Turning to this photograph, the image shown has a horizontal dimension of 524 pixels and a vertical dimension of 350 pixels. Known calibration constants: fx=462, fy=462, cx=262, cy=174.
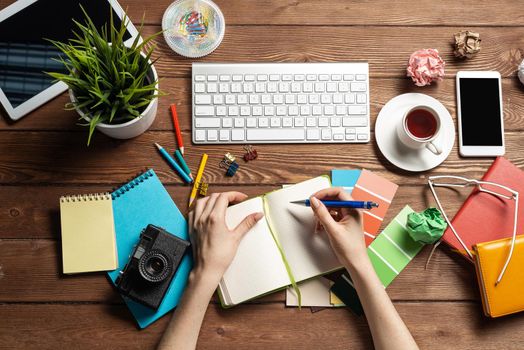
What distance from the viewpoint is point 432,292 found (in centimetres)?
103

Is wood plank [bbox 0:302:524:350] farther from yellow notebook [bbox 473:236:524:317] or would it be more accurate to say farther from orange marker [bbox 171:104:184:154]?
orange marker [bbox 171:104:184:154]

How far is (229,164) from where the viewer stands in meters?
1.06

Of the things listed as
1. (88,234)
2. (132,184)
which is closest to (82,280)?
(88,234)

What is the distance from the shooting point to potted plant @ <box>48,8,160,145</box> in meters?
0.87

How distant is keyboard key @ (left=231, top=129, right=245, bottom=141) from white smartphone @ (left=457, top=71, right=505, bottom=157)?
50cm

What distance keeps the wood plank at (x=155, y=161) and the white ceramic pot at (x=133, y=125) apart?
0.04m

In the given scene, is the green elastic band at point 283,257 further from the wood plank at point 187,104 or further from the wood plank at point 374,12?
the wood plank at point 374,12

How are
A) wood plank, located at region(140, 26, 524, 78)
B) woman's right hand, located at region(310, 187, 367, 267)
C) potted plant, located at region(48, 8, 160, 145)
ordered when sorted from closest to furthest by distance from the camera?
potted plant, located at region(48, 8, 160, 145) < woman's right hand, located at region(310, 187, 367, 267) < wood plank, located at region(140, 26, 524, 78)

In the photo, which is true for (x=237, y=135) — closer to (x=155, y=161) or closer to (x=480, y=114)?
(x=155, y=161)

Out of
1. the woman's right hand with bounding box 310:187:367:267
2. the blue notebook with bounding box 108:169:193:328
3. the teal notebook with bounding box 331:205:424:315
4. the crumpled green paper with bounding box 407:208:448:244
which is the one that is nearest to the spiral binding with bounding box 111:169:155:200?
the blue notebook with bounding box 108:169:193:328

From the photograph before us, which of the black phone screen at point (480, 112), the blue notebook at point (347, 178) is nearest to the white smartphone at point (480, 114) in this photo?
the black phone screen at point (480, 112)

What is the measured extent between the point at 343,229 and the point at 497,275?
344mm

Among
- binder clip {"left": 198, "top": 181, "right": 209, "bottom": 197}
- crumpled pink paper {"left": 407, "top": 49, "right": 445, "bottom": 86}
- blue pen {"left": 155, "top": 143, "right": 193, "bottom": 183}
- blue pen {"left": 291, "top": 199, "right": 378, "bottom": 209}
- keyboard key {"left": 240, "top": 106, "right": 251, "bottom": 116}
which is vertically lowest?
blue pen {"left": 291, "top": 199, "right": 378, "bottom": 209}

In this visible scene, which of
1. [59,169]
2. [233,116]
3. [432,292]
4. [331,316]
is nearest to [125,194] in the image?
[59,169]
